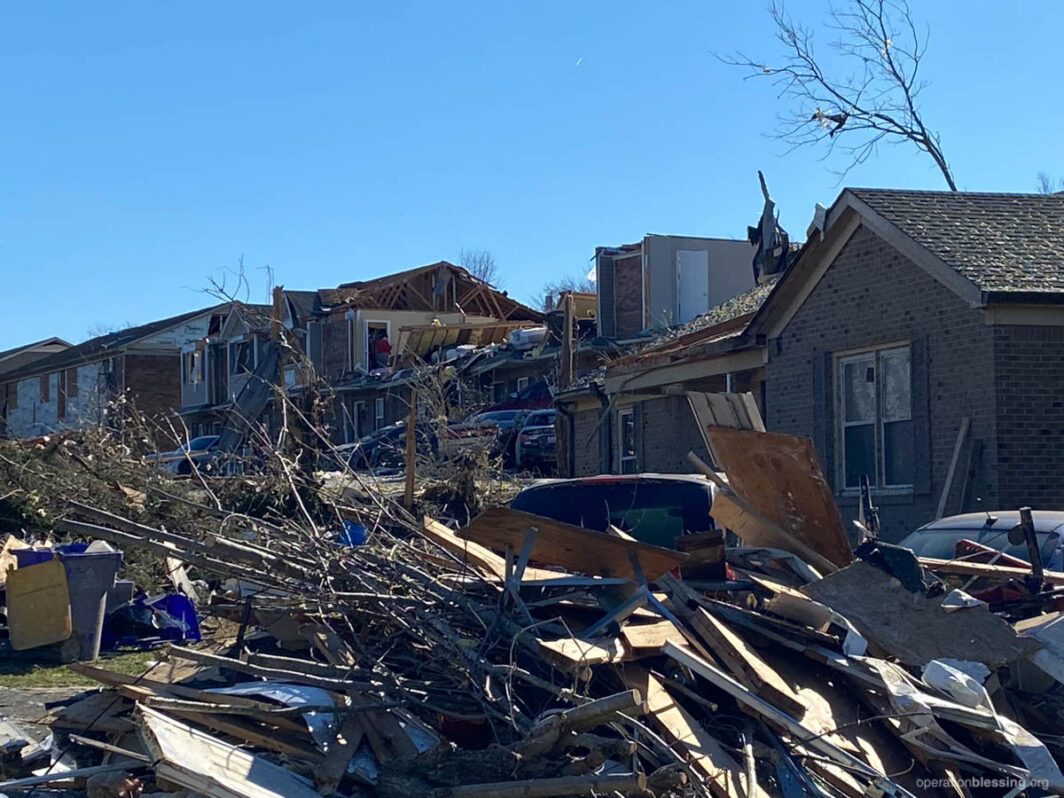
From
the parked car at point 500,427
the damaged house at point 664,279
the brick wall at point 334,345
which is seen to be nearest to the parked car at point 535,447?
the parked car at point 500,427

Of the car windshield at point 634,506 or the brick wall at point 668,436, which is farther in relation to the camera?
the brick wall at point 668,436

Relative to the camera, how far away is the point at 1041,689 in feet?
20.3

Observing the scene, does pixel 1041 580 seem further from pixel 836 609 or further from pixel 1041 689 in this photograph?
pixel 836 609

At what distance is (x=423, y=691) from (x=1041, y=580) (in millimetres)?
3539

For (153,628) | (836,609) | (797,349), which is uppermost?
(797,349)

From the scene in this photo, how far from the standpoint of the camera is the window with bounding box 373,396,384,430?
133 feet

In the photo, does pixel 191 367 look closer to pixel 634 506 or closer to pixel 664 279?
pixel 664 279

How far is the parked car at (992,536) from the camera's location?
7.98m

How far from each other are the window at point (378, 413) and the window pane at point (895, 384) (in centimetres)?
2718

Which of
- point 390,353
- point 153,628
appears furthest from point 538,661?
point 390,353

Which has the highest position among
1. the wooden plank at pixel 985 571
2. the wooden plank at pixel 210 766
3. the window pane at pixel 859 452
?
the window pane at pixel 859 452

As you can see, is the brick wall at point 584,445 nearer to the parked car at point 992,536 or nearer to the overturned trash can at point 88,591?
the overturned trash can at point 88,591

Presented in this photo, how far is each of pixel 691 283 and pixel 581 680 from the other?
1111 inches

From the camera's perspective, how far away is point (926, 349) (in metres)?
13.6
